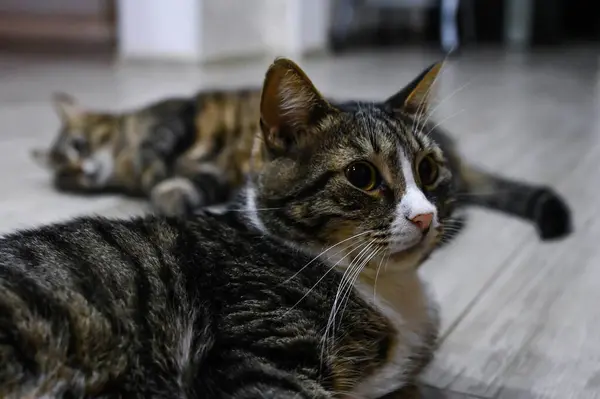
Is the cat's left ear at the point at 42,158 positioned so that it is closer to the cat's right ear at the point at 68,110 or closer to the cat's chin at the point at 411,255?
the cat's right ear at the point at 68,110

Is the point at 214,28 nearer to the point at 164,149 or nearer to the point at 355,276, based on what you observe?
the point at 164,149

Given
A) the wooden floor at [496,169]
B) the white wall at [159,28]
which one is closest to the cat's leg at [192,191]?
the wooden floor at [496,169]

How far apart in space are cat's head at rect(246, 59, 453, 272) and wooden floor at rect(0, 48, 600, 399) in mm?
263

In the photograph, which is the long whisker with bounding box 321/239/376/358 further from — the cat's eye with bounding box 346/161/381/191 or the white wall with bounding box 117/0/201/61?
the white wall with bounding box 117/0/201/61

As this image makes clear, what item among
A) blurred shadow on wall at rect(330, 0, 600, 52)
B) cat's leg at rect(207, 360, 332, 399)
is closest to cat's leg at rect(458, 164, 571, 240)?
cat's leg at rect(207, 360, 332, 399)

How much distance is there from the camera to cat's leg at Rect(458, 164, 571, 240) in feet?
5.58

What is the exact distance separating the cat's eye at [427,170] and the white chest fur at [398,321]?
12cm

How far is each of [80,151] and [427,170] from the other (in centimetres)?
154

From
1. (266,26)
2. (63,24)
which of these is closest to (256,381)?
(266,26)

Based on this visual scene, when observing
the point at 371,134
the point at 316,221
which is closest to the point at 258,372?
the point at 316,221

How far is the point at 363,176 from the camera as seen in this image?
3.03ft

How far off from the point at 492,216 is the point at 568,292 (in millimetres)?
523

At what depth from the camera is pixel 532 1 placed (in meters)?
6.10

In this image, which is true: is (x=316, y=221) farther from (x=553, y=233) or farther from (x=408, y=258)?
(x=553, y=233)
